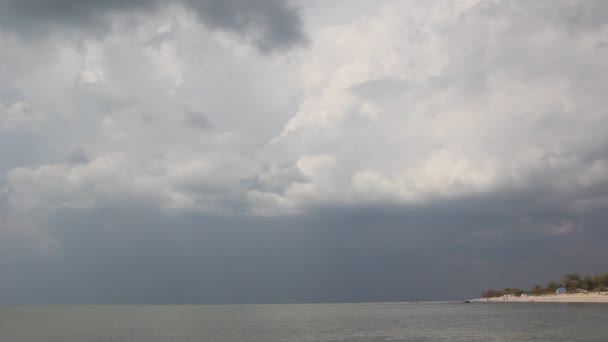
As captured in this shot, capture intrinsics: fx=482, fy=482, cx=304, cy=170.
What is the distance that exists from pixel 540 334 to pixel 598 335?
942cm

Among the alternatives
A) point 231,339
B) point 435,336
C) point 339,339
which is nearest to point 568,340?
point 435,336

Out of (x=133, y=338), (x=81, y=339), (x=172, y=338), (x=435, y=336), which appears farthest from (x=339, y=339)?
(x=81, y=339)

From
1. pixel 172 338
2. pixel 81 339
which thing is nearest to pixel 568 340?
pixel 172 338

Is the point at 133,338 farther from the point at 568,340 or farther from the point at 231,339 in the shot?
the point at 568,340

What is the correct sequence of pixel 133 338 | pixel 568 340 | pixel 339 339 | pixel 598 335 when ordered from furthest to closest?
pixel 133 338, pixel 339 339, pixel 598 335, pixel 568 340

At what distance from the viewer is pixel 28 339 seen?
92625 mm

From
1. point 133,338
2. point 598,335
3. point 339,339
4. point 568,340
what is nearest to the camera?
point 568,340

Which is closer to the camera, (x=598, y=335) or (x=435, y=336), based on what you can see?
(x=598, y=335)

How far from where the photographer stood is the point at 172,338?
9275cm

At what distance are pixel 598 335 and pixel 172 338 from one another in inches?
2954

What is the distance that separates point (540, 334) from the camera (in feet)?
281

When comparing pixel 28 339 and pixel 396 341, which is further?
pixel 28 339

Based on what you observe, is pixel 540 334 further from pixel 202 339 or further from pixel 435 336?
pixel 202 339

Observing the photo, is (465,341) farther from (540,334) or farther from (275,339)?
(275,339)
